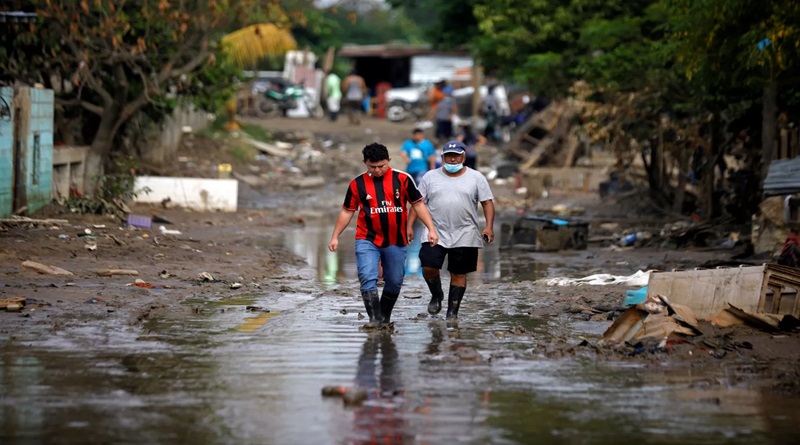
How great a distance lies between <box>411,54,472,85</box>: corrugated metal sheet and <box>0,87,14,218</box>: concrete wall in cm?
3694

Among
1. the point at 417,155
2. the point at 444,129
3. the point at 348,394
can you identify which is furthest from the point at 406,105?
the point at 348,394

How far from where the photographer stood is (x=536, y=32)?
31.4 m

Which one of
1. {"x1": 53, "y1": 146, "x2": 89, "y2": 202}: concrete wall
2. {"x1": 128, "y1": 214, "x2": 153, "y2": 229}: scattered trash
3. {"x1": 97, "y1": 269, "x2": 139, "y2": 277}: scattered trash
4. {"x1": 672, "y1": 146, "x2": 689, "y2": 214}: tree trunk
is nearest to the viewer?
{"x1": 97, "y1": 269, "x2": 139, "y2": 277}: scattered trash

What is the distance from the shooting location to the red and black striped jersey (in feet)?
34.4

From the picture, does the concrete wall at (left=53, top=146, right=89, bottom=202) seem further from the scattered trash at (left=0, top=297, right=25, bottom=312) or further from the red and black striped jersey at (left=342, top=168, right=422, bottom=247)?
the red and black striped jersey at (left=342, top=168, right=422, bottom=247)

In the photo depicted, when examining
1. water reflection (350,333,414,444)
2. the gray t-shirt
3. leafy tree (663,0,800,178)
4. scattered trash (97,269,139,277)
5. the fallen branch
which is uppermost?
leafy tree (663,0,800,178)

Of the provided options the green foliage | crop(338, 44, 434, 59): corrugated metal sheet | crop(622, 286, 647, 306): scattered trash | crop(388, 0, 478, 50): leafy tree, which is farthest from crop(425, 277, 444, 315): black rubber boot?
crop(338, 44, 434, 59): corrugated metal sheet

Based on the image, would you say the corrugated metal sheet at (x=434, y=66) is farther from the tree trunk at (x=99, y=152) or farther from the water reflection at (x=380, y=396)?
the water reflection at (x=380, y=396)

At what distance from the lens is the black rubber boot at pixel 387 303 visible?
10.7 m

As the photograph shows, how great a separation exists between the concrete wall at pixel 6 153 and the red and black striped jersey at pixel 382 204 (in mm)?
8300

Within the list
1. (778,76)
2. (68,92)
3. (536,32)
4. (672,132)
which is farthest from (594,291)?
(536,32)

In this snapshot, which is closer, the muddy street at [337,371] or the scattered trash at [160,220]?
the muddy street at [337,371]

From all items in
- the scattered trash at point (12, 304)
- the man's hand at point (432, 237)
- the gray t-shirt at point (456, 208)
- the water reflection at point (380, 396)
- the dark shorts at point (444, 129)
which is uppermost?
the dark shorts at point (444, 129)

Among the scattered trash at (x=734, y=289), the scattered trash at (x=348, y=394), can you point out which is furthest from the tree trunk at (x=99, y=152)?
the scattered trash at (x=348, y=394)
